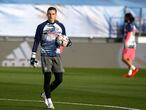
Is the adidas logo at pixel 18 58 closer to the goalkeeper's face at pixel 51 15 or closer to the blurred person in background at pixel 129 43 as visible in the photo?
the blurred person in background at pixel 129 43

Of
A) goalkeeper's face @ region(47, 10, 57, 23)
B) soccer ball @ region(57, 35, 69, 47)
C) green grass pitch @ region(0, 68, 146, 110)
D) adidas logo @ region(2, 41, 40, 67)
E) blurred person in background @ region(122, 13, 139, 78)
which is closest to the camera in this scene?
goalkeeper's face @ region(47, 10, 57, 23)

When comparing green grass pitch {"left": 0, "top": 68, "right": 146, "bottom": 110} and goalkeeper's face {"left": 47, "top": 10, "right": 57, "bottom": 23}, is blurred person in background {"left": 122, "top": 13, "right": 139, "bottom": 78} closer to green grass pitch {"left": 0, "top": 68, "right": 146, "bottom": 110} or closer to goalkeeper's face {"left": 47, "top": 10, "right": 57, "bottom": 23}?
green grass pitch {"left": 0, "top": 68, "right": 146, "bottom": 110}

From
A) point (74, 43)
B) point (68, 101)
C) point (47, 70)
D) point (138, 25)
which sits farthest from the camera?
point (138, 25)

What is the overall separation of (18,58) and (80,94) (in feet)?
49.7

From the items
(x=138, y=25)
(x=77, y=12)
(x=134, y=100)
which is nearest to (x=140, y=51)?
(x=138, y=25)

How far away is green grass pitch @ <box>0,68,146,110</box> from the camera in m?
13.7

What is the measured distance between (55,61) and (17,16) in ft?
71.9

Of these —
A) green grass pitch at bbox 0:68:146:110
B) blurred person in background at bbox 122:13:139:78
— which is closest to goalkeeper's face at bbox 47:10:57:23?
green grass pitch at bbox 0:68:146:110

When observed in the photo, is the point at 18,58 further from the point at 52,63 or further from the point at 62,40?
the point at 62,40

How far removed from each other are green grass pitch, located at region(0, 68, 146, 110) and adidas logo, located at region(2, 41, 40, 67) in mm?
8549

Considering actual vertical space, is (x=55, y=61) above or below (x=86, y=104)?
above

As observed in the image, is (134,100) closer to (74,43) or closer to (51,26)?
(51,26)

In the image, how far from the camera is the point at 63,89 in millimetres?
18344

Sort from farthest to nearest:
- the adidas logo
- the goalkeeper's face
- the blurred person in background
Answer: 1. the adidas logo
2. the blurred person in background
3. the goalkeeper's face
